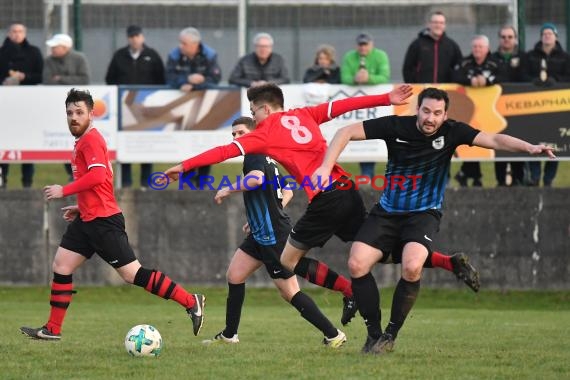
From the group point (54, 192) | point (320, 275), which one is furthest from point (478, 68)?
point (54, 192)

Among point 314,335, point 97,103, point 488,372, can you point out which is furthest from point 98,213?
point 97,103

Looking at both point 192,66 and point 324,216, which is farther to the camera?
point 192,66

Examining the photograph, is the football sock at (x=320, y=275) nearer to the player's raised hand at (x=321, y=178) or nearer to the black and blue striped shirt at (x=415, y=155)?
the black and blue striped shirt at (x=415, y=155)

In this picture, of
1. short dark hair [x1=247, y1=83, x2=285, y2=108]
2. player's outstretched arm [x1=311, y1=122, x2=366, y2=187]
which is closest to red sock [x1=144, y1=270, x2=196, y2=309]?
short dark hair [x1=247, y1=83, x2=285, y2=108]

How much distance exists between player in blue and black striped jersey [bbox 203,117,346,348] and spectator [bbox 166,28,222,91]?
241 inches

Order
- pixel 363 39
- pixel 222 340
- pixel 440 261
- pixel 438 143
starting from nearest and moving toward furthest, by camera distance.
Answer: pixel 438 143
pixel 440 261
pixel 222 340
pixel 363 39

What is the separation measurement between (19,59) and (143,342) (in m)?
8.86

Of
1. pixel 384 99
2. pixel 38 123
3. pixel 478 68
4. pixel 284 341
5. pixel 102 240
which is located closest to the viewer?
pixel 384 99

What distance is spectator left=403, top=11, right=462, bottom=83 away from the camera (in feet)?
54.6

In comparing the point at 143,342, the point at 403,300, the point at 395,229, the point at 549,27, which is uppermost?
the point at 549,27

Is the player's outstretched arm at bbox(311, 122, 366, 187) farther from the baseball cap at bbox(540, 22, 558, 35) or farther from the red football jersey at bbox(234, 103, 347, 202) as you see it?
the baseball cap at bbox(540, 22, 558, 35)

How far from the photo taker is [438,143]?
9.32 meters

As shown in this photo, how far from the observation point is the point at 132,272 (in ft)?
33.8

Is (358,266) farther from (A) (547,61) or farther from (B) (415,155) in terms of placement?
(A) (547,61)
